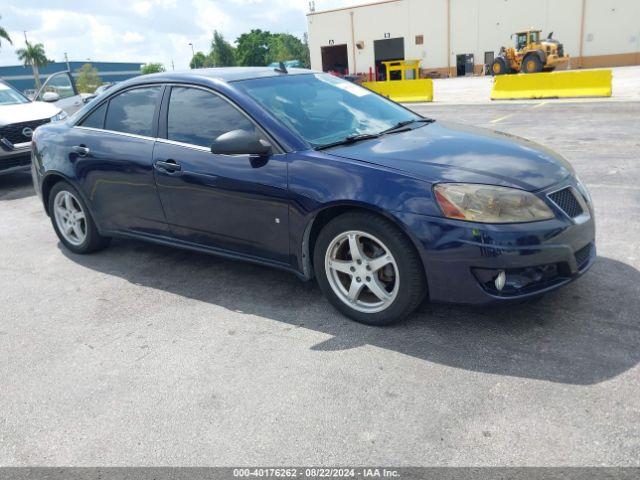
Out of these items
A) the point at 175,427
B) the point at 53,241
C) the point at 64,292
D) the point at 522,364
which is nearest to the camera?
the point at 175,427

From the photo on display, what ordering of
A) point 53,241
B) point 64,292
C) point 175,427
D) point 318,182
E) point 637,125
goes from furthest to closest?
1. point 637,125
2. point 53,241
3. point 64,292
4. point 318,182
5. point 175,427

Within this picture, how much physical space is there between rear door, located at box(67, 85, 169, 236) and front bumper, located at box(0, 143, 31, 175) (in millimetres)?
4501

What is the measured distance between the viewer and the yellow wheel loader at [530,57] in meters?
31.5

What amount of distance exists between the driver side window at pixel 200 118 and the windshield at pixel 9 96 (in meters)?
7.24

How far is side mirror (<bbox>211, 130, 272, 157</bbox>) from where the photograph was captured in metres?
3.53

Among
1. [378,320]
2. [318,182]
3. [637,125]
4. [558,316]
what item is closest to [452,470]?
[378,320]

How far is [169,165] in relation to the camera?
13.4ft

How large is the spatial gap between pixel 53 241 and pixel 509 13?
154ft

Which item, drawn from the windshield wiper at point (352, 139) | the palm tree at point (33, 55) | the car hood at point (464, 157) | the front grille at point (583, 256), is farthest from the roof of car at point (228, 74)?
the palm tree at point (33, 55)

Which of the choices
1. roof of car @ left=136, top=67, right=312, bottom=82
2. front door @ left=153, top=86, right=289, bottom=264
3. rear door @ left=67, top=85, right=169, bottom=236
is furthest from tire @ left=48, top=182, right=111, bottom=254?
roof of car @ left=136, top=67, right=312, bottom=82

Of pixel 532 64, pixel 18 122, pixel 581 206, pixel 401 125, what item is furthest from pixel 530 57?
pixel 581 206

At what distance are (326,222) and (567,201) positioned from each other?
4.71 feet

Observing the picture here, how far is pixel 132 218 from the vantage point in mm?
4586

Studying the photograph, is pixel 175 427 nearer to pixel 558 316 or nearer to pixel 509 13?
pixel 558 316
